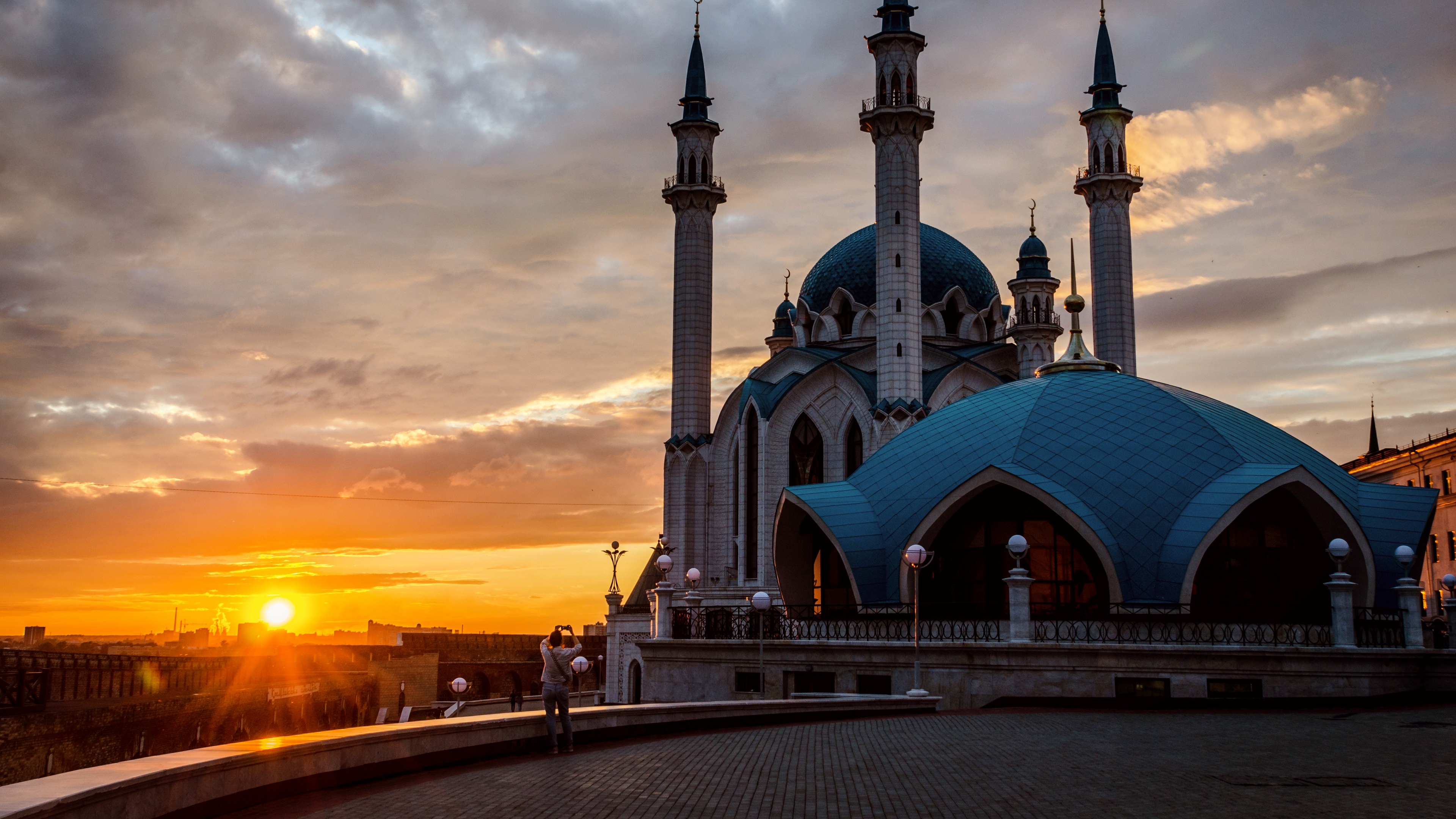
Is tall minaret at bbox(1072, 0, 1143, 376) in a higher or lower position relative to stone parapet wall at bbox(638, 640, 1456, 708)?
higher

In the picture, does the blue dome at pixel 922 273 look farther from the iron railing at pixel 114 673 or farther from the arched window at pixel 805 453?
the iron railing at pixel 114 673

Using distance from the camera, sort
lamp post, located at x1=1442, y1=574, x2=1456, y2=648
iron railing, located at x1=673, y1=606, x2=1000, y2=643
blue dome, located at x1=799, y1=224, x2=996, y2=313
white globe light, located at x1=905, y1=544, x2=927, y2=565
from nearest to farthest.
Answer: white globe light, located at x1=905, y1=544, x2=927, y2=565 → lamp post, located at x1=1442, y1=574, x2=1456, y2=648 → iron railing, located at x1=673, y1=606, x2=1000, y2=643 → blue dome, located at x1=799, y1=224, x2=996, y2=313

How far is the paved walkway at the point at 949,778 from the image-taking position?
9.98 metres

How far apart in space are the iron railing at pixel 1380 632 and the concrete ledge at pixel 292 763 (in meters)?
16.2

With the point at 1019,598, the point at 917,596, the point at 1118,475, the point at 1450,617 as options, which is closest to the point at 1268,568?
the point at 1118,475

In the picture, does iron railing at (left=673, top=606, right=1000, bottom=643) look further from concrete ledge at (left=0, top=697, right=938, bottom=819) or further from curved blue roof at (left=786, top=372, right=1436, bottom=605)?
concrete ledge at (left=0, top=697, right=938, bottom=819)

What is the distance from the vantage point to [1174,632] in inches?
1060

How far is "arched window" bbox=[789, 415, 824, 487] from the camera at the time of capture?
50344 millimetres

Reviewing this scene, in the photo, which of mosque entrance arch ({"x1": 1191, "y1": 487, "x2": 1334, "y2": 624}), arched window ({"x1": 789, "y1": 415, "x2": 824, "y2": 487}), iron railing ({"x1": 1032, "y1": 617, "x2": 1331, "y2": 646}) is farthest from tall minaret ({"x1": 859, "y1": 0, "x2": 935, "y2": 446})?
iron railing ({"x1": 1032, "y1": 617, "x2": 1331, "y2": 646})

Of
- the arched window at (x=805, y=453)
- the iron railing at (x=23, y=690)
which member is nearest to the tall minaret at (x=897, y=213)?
the arched window at (x=805, y=453)

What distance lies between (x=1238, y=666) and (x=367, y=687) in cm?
5205

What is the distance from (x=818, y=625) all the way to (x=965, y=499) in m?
5.23

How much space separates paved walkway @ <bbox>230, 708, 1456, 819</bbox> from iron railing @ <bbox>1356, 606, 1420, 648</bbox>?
9310mm

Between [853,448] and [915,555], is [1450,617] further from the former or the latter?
[853,448]
